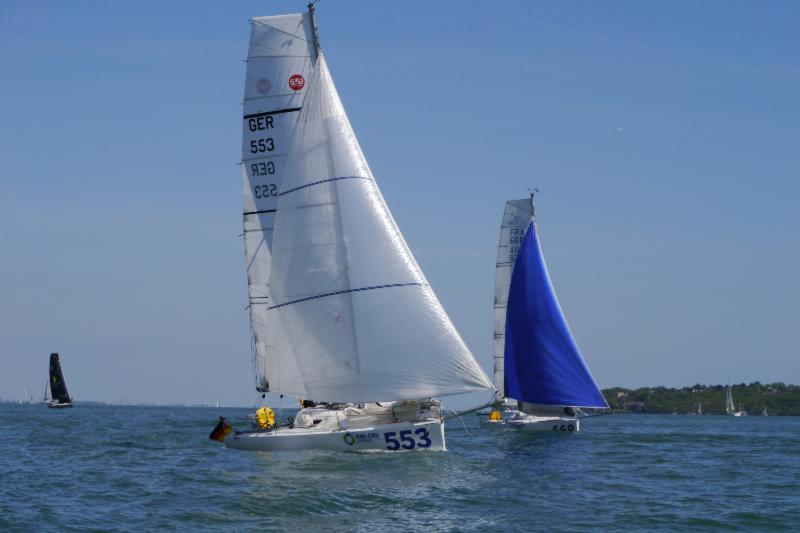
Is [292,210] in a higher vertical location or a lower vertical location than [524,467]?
higher

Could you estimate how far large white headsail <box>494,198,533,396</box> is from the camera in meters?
63.0

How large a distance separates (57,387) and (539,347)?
3846 inches

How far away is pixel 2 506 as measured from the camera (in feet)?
87.6

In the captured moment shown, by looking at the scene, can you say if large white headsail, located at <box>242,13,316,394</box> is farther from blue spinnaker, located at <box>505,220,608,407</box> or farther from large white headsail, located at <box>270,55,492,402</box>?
blue spinnaker, located at <box>505,220,608,407</box>

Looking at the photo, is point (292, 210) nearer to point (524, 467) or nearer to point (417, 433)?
point (417, 433)

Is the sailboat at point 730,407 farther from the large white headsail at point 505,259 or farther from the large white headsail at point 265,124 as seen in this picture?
the large white headsail at point 265,124

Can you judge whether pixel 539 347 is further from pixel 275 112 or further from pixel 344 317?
pixel 344 317

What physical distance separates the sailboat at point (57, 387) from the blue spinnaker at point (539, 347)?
90008mm

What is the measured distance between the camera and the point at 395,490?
96.0 ft

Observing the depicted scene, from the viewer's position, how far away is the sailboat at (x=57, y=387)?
13462 cm

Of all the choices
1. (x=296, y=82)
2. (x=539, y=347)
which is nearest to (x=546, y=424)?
(x=539, y=347)

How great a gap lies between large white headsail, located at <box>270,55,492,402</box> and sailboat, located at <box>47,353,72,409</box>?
4140 inches

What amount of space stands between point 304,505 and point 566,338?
104ft

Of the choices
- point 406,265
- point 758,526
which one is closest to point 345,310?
point 406,265
